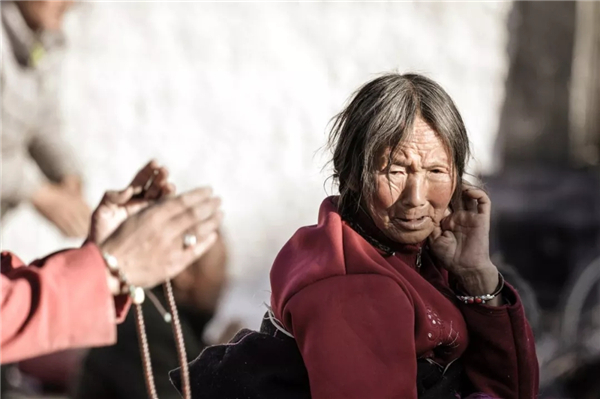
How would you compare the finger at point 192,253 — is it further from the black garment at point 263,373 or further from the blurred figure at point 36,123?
the blurred figure at point 36,123

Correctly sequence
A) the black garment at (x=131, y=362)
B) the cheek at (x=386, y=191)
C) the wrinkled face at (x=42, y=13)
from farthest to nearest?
the wrinkled face at (x=42, y=13) < the black garment at (x=131, y=362) < the cheek at (x=386, y=191)

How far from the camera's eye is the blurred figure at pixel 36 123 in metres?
4.27

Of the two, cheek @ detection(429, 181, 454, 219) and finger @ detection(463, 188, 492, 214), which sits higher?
cheek @ detection(429, 181, 454, 219)

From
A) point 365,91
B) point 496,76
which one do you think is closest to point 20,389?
point 496,76

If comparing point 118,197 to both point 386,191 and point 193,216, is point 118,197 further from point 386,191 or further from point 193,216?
point 386,191

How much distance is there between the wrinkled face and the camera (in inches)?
172

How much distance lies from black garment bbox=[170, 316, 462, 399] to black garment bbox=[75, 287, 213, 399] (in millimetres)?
1639

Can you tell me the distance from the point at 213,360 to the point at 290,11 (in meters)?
3.47

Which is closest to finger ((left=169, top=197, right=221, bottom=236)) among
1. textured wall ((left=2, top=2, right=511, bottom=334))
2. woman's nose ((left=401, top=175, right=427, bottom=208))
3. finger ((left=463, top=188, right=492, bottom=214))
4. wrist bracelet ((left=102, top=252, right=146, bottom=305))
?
wrist bracelet ((left=102, top=252, right=146, bottom=305))

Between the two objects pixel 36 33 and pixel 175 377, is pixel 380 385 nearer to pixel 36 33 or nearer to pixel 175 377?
pixel 175 377

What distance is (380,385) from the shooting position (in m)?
1.45

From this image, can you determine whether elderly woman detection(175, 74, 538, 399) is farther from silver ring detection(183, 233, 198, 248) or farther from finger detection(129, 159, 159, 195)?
finger detection(129, 159, 159, 195)

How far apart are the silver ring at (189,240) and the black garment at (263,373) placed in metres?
0.19

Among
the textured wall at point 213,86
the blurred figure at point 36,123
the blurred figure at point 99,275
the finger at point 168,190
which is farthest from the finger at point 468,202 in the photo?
the textured wall at point 213,86
